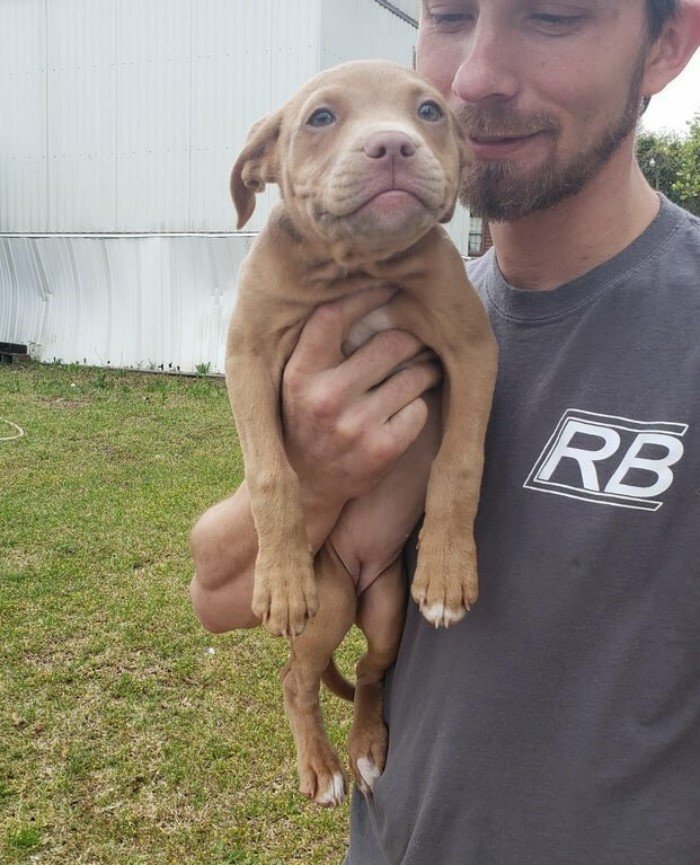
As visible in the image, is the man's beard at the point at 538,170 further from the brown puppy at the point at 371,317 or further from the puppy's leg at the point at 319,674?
the puppy's leg at the point at 319,674

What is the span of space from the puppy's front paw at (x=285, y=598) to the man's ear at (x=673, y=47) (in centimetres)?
133

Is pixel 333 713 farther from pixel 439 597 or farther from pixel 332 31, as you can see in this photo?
pixel 332 31

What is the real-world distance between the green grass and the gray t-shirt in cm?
234

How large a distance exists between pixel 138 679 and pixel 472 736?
3.59m

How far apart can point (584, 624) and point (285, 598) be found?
731 millimetres

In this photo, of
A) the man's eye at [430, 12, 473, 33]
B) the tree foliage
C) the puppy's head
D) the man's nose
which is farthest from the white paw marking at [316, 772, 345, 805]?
the tree foliage

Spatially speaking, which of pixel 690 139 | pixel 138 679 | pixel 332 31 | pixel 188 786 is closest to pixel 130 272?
pixel 332 31

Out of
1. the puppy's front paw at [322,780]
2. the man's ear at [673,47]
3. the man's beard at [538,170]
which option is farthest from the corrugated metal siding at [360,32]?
the puppy's front paw at [322,780]

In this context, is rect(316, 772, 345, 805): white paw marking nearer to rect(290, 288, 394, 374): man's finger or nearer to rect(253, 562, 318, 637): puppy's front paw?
rect(253, 562, 318, 637): puppy's front paw

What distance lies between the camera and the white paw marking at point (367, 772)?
202 cm

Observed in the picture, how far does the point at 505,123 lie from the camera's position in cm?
181

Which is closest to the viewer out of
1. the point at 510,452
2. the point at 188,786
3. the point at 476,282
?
the point at 510,452

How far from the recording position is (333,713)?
180 inches

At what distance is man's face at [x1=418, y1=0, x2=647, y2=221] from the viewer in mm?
1740
